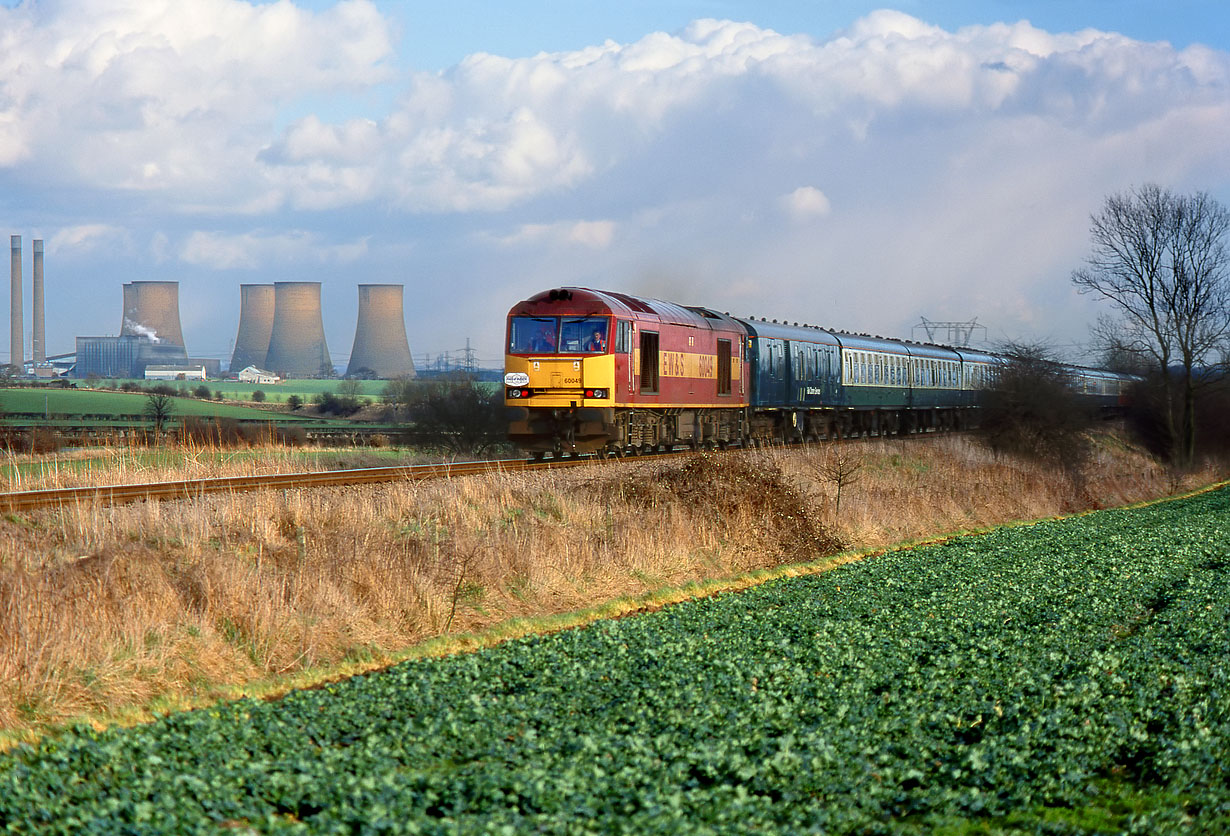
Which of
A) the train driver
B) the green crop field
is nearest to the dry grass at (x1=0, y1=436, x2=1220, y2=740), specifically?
the green crop field

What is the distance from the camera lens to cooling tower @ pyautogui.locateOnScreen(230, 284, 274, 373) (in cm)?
15750

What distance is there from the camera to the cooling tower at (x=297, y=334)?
491 feet

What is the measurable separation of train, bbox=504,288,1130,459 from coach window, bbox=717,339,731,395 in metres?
0.03

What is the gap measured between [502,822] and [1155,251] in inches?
2125

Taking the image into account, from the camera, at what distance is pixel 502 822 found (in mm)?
5707

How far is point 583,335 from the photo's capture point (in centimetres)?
2408

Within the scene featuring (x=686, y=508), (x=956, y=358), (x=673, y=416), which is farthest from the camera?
(x=956, y=358)

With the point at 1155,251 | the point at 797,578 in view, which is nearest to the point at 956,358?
the point at 1155,251

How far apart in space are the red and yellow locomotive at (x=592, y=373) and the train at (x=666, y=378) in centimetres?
3

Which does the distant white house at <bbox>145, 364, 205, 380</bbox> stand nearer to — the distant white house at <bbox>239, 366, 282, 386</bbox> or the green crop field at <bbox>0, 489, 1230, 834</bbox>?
the distant white house at <bbox>239, 366, 282, 386</bbox>

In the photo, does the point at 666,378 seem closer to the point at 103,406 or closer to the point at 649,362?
the point at 649,362

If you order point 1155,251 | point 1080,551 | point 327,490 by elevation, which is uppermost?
point 1155,251

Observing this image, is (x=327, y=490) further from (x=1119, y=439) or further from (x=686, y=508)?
(x=1119, y=439)

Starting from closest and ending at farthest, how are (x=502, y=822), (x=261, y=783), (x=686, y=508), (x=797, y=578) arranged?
1. (x=502, y=822)
2. (x=261, y=783)
3. (x=797, y=578)
4. (x=686, y=508)
